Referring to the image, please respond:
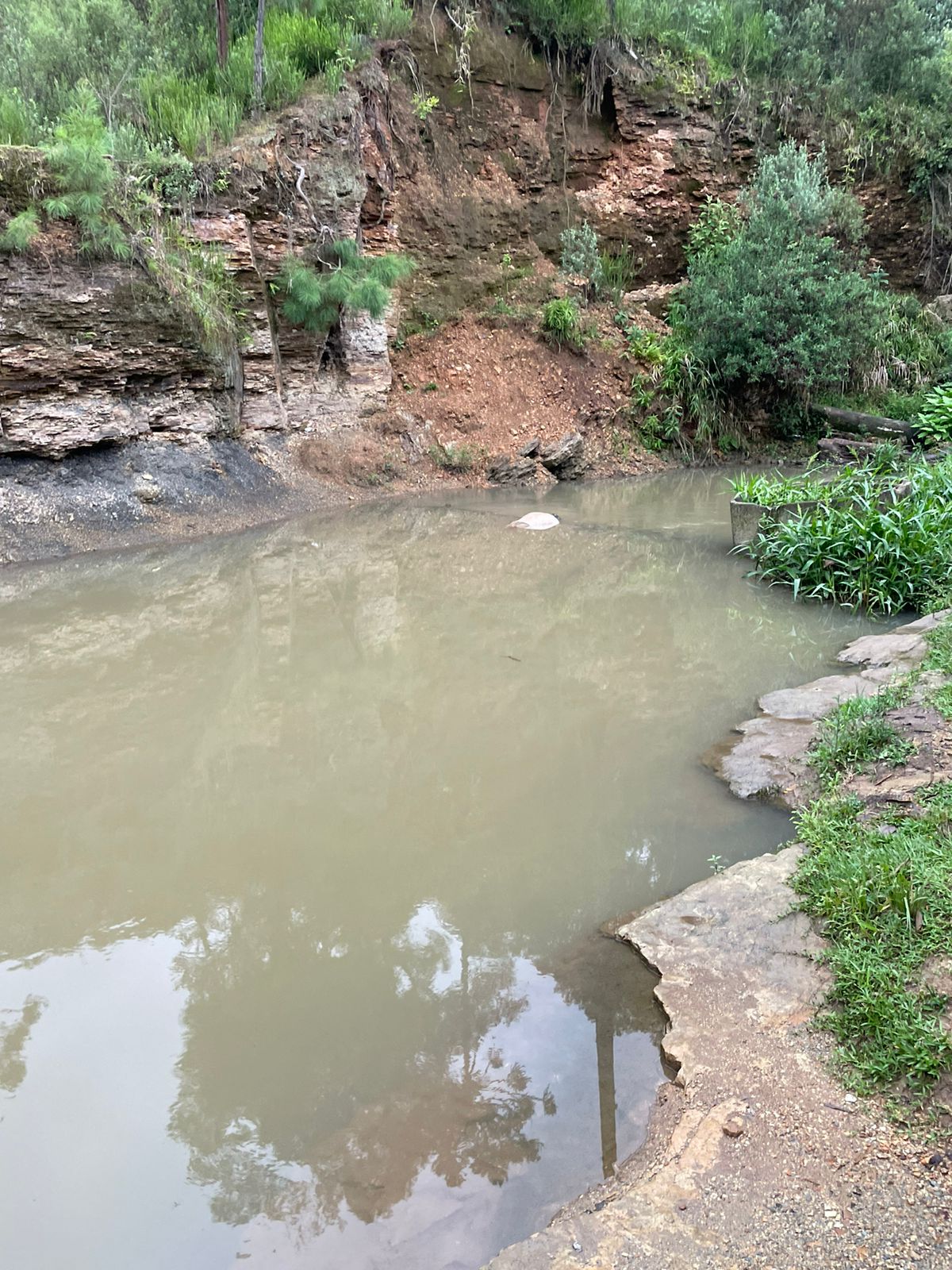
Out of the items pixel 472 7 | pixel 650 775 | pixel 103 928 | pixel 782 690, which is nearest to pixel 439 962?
pixel 103 928

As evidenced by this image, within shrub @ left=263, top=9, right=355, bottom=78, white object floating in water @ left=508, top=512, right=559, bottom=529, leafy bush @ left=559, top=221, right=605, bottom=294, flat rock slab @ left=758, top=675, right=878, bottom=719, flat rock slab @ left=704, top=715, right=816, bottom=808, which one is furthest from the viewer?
leafy bush @ left=559, top=221, right=605, bottom=294

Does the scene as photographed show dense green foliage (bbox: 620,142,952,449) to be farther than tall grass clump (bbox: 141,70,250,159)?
Yes

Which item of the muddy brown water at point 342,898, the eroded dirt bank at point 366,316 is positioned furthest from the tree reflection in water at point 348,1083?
the eroded dirt bank at point 366,316

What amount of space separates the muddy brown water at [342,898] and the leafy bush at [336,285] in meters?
6.21

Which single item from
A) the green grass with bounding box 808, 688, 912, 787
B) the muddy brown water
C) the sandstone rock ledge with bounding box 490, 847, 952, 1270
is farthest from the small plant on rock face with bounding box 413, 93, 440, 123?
the sandstone rock ledge with bounding box 490, 847, 952, 1270

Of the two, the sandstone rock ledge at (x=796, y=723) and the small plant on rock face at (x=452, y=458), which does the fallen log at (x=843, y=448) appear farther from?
the sandstone rock ledge at (x=796, y=723)

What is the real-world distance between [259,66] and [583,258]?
5976 mm

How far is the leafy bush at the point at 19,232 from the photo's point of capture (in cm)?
907

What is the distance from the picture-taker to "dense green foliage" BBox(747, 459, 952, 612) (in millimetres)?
6707

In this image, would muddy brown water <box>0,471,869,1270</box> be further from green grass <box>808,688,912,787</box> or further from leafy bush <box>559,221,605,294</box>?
leafy bush <box>559,221,605,294</box>

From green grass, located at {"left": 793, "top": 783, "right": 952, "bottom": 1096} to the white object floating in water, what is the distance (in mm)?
6852

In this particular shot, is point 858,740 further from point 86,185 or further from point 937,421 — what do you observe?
point 937,421

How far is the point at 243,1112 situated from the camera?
2.41 m

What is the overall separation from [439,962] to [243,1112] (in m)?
0.81
